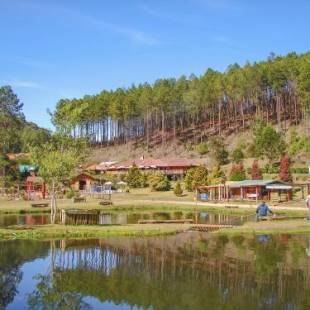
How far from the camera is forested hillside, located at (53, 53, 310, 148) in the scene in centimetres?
11581

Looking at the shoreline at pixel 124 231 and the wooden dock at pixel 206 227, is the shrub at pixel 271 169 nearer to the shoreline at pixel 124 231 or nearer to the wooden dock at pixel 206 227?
the shoreline at pixel 124 231

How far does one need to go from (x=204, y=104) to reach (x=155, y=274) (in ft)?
353

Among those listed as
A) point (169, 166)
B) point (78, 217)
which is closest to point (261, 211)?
point (78, 217)

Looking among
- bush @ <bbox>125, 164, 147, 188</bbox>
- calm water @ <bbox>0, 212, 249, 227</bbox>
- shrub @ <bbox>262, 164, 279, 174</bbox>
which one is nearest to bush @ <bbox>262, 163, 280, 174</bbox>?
shrub @ <bbox>262, 164, 279, 174</bbox>

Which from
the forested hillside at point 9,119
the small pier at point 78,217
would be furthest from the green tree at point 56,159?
the forested hillside at point 9,119

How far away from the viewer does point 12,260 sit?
886 inches

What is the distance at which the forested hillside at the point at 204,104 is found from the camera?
11581cm

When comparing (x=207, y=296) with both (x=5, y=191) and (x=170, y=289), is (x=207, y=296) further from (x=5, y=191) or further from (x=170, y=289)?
(x=5, y=191)

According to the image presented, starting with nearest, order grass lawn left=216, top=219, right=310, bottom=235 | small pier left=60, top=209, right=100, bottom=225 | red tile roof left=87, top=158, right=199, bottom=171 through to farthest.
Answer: grass lawn left=216, top=219, right=310, bottom=235 < small pier left=60, top=209, right=100, bottom=225 < red tile roof left=87, top=158, right=199, bottom=171

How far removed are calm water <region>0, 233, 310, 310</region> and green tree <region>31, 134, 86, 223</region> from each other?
856cm

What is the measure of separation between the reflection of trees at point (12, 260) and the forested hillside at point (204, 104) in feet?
263

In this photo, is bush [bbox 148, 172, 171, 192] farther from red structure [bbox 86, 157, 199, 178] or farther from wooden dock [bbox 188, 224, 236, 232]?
wooden dock [bbox 188, 224, 236, 232]

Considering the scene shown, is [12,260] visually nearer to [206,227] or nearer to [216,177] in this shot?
[206,227]

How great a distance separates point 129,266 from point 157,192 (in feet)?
201
